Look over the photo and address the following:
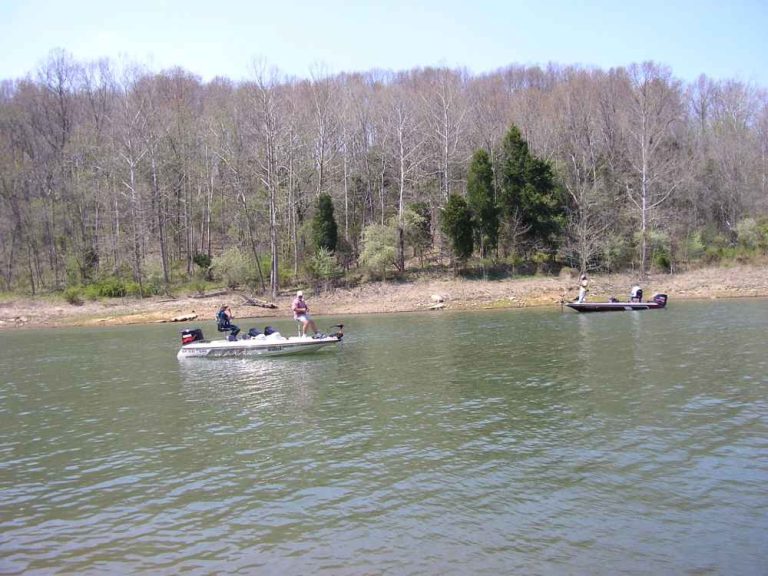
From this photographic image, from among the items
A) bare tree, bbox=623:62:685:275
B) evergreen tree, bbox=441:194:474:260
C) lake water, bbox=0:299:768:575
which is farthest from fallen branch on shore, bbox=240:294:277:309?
bare tree, bbox=623:62:685:275

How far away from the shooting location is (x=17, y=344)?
34.5 metres

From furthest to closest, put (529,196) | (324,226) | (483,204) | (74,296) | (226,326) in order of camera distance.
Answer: (529,196) < (483,204) < (324,226) < (74,296) < (226,326)

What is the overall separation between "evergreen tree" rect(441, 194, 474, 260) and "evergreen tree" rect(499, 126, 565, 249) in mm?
4787

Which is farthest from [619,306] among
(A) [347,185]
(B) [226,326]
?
(A) [347,185]

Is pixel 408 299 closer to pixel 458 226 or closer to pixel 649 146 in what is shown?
pixel 458 226

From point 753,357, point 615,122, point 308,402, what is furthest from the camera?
point 615,122

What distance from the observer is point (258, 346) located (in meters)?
25.9

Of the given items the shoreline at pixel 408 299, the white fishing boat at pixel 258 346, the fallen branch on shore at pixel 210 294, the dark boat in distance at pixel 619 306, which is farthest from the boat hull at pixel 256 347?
the fallen branch on shore at pixel 210 294

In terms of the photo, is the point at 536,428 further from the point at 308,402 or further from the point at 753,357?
the point at 753,357

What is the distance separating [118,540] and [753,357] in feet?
64.2

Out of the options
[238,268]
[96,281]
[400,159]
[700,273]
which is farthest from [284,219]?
[700,273]

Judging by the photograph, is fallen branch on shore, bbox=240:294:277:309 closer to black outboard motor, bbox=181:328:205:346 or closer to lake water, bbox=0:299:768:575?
black outboard motor, bbox=181:328:205:346

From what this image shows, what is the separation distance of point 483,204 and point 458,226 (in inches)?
142

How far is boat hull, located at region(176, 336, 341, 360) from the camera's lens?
25781mm
